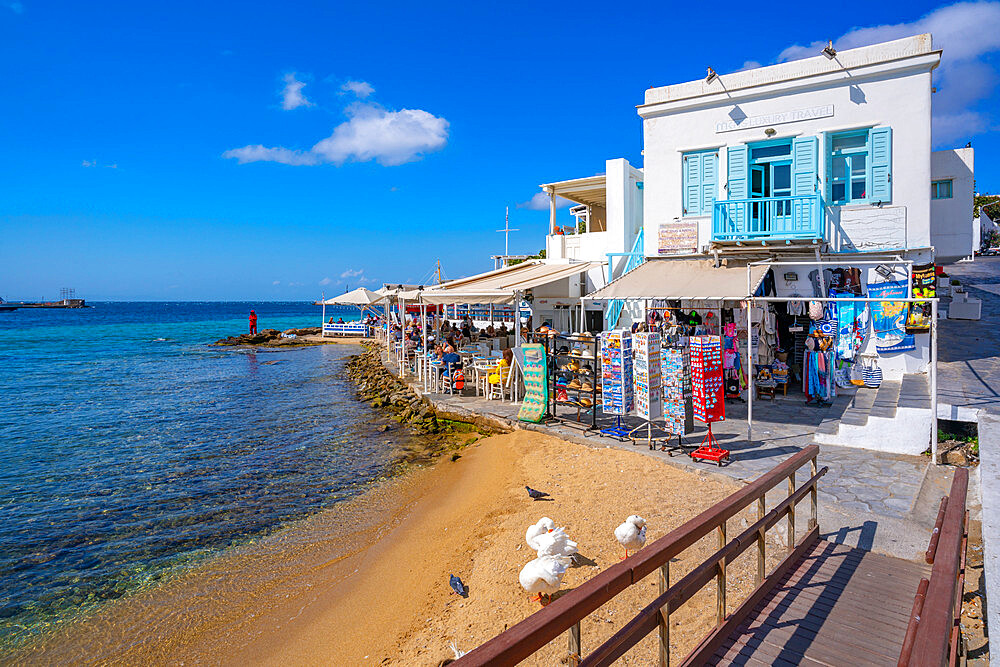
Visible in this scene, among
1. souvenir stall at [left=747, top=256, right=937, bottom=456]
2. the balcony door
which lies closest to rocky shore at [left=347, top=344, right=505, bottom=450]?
souvenir stall at [left=747, top=256, right=937, bottom=456]

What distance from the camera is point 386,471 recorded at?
10375mm

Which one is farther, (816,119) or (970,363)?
(816,119)

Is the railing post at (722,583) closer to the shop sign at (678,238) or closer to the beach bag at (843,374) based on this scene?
the beach bag at (843,374)

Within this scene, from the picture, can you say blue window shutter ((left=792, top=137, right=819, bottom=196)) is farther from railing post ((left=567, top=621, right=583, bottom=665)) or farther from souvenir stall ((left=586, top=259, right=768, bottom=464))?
railing post ((left=567, top=621, right=583, bottom=665))

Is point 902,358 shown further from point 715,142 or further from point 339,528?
point 339,528

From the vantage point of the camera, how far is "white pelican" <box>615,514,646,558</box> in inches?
210

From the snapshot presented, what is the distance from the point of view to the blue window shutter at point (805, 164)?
12.0 metres

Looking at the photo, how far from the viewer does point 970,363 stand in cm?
1131

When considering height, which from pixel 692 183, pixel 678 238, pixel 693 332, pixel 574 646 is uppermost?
pixel 692 183

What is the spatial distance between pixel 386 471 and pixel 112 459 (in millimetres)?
6766

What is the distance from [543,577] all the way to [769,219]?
10.4m

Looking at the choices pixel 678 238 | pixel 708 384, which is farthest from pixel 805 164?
pixel 708 384

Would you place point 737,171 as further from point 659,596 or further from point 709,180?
point 659,596

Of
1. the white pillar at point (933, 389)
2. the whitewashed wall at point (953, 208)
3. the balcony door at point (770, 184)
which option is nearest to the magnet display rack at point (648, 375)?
the white pillar at point (933, 389)
